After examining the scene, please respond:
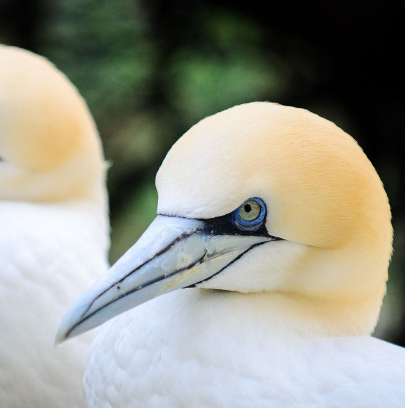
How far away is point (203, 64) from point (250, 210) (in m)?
3.13

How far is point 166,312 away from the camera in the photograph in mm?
1555

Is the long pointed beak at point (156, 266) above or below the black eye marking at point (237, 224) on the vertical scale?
below

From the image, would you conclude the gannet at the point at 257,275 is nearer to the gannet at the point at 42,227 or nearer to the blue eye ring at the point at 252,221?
the blue eye ring at the point at 252,221

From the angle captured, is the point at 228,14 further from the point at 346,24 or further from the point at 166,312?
the point at 166,312

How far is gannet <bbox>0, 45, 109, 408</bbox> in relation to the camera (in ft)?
6.63

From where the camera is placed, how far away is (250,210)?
1375mm

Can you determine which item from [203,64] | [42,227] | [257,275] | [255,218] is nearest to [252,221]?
[255,218]

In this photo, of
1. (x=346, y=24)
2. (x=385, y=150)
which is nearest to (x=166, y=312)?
(x=385, y=150)

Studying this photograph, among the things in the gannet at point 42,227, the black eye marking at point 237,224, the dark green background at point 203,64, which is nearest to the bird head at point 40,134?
the gannet at point 42,227

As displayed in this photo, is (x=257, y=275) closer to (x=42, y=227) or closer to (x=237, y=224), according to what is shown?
(x=237, y=224)

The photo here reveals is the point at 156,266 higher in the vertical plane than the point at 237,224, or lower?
lower

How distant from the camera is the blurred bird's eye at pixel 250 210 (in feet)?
4.47

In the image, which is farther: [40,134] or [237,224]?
[40,134]

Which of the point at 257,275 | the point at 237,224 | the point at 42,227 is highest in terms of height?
the point at 237,224
